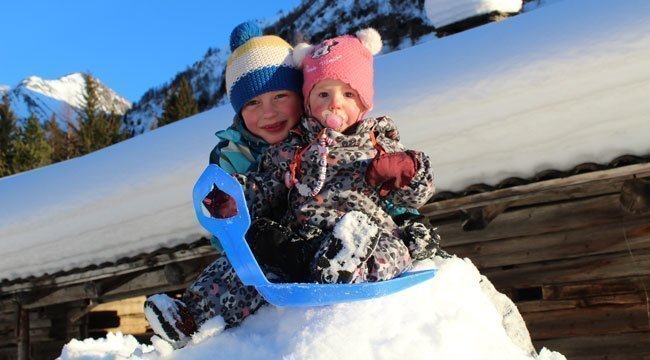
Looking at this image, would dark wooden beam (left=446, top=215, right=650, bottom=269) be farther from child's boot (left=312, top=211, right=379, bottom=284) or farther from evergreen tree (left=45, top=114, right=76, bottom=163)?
evergreen tree (left=45, top=114, right=76, bottom=163)

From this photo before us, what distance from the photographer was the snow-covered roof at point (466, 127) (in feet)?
12.8

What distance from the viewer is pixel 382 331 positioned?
5.33 feet

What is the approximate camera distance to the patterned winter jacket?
203cm

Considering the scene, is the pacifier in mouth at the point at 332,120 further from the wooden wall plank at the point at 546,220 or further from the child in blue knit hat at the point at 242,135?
the wooden wall plank at the point at 546,220

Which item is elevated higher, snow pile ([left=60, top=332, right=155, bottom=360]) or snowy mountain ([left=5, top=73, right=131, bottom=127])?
snowy mountain ([left=5, top=73, right=131, bottom=127])

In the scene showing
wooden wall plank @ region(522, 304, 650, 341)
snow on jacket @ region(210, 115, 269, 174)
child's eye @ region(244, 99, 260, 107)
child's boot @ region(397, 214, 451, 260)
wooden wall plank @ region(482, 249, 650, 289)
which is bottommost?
wooden wall plank @ region(522, 304, 650, 341)

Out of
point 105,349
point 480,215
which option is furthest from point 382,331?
point 480,215

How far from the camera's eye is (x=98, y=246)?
5.81m

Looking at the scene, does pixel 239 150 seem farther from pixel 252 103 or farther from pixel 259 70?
pixel 259 70

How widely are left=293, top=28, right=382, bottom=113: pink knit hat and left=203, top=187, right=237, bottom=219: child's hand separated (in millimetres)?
507

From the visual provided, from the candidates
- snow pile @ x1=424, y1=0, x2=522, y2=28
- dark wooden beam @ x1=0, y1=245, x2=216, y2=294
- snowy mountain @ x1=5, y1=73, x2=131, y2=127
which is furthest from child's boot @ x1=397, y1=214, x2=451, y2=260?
snowy mountain @ x1=5, y1=73, x2=131, y2=127

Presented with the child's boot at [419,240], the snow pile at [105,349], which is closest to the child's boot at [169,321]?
the snow pile at [105,349]

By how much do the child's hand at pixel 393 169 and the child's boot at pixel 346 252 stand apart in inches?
8.6

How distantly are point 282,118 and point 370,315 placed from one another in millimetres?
1015
